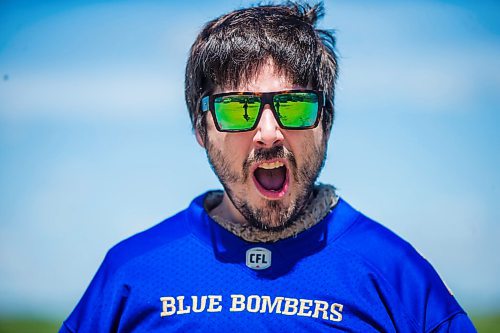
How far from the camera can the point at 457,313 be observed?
9.44 feet

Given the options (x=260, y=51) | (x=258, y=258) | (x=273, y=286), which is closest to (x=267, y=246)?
(x=258, y=258)

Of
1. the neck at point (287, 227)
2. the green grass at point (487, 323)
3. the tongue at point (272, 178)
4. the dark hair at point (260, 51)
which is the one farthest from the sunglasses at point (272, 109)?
the green grass at point (487, 323)

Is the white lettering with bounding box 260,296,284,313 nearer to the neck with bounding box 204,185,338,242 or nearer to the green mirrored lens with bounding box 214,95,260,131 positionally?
the neck with bounding box 204,185,338,242

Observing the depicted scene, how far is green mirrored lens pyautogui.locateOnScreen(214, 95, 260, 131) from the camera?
3006mm

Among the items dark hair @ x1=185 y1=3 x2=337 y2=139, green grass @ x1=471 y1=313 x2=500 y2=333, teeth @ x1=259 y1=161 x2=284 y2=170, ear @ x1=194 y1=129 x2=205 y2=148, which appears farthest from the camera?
green grass @ x1=471 y1=313 x2=500 y2=333

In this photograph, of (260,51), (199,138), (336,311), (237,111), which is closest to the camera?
(336,311)

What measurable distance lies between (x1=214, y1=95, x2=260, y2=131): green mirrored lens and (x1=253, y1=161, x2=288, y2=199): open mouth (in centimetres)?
18

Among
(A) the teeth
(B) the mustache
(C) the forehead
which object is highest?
(C) the forehead

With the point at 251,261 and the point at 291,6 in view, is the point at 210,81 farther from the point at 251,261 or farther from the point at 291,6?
the point at 251,261

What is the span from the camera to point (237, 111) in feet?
9.94

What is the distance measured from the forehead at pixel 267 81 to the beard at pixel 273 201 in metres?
0.25

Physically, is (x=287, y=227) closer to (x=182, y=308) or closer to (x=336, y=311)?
(x=336, y=311)

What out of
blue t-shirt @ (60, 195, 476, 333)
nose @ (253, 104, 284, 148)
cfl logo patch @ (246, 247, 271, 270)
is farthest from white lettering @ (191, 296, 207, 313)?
nose @ (253, 104, 284, 148)

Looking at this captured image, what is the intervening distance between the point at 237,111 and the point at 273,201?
15.2 inches
